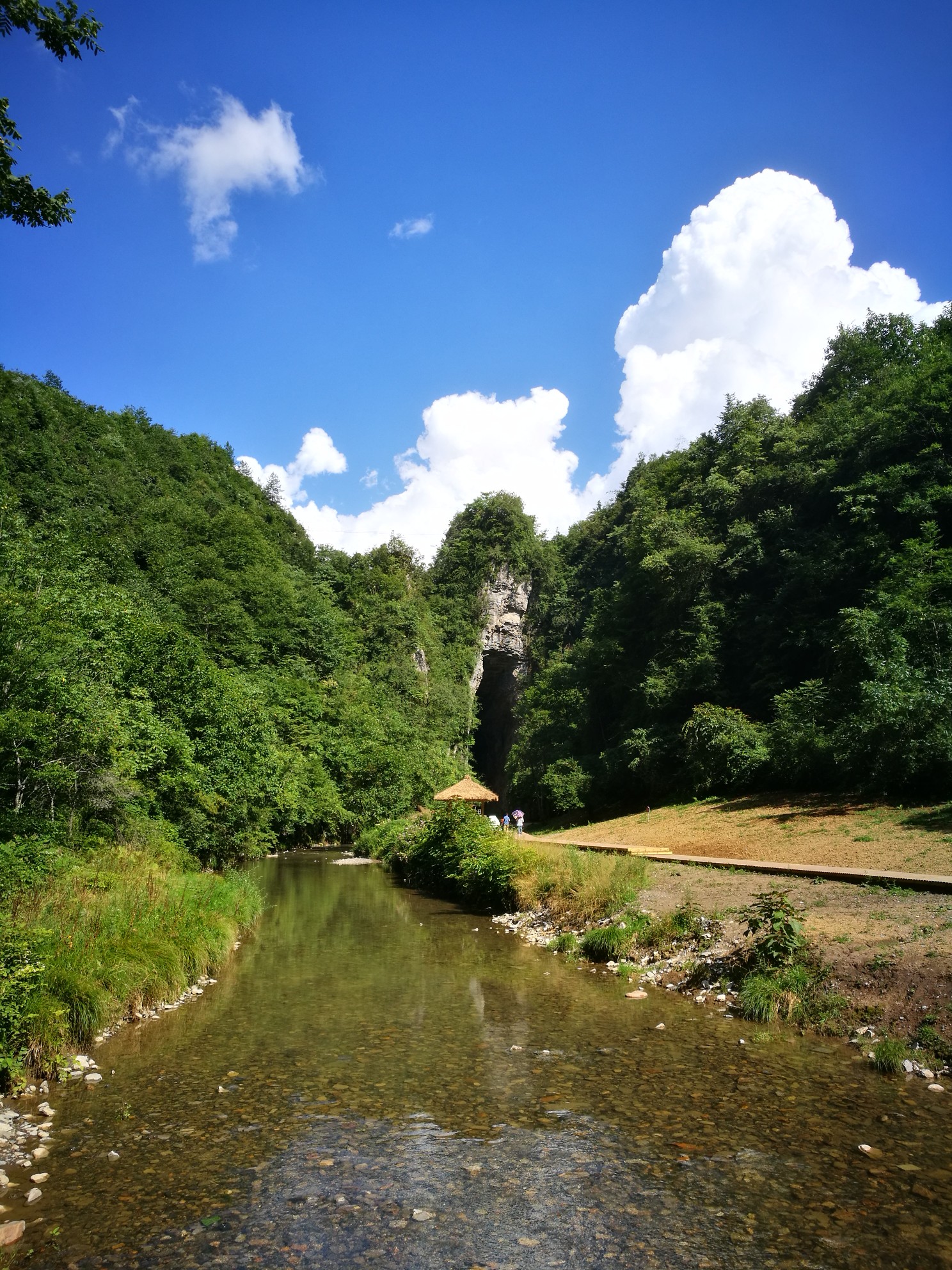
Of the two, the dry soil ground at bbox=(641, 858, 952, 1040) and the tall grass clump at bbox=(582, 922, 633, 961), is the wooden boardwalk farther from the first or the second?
the tall grass clump at bbox=(582, 922, 633, 961)

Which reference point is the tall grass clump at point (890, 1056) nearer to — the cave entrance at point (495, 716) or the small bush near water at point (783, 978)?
the small bush near water at point (783, 978)

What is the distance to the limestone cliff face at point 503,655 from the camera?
244ft

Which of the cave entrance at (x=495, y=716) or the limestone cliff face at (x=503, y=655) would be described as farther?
the cave entrance at (x=495, y=716)

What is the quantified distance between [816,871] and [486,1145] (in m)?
10.7

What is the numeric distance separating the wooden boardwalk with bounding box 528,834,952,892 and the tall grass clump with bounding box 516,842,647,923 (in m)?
2.13

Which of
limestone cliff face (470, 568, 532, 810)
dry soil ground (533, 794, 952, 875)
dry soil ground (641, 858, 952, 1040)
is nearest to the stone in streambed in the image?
dry soil ground (641, 858, 952, 1040)

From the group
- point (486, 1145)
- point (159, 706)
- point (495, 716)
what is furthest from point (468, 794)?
point (495, 716)

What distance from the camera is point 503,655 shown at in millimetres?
75688

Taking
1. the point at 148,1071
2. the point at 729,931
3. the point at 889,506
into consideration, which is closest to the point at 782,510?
the point at 889,506

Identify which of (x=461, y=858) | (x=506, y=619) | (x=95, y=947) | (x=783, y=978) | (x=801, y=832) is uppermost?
(x=506, y=619)

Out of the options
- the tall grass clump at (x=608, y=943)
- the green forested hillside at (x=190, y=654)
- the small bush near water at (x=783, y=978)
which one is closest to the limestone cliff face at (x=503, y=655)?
the green forested hillside at (x=190, y=654)

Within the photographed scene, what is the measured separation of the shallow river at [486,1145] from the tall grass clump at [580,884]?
173 inches

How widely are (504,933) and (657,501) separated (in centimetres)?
4138

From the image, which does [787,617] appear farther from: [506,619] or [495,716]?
[495,716]
